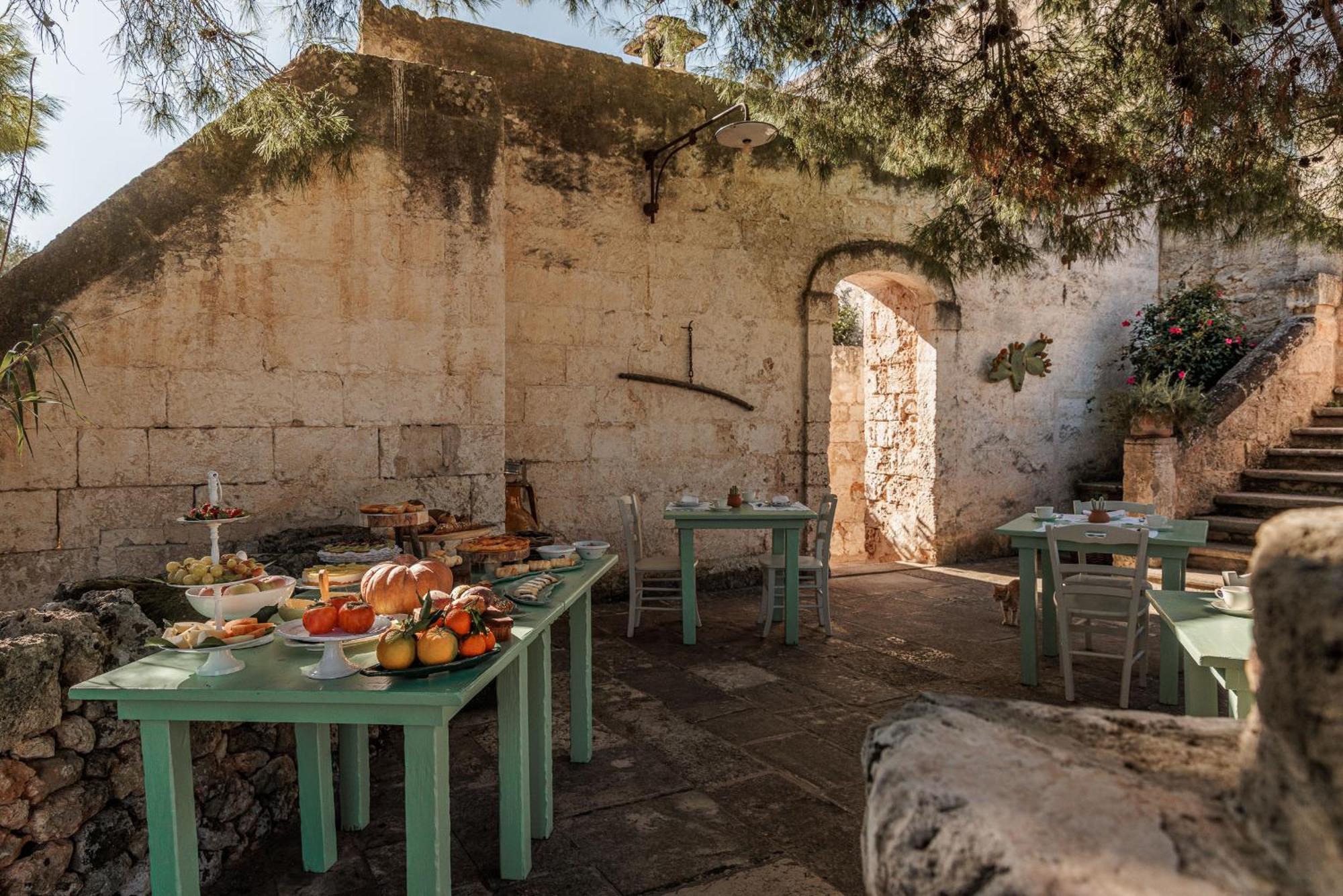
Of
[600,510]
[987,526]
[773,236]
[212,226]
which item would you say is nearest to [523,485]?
[600,510]

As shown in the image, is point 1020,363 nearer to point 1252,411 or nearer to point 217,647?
point 1252,411

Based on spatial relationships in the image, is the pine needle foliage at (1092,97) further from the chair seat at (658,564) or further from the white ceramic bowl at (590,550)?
the chair seat at (658,564)

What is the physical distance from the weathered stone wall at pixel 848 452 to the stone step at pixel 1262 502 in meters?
3.02

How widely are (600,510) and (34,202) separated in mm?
4154

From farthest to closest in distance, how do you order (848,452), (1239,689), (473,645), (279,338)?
(848,452) → (279,338) → (1239,689) → (473,645)

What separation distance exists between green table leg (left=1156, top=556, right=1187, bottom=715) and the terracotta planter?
11.6 ft

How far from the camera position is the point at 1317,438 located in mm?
7355

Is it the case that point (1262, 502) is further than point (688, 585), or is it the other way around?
point (1262, 502)

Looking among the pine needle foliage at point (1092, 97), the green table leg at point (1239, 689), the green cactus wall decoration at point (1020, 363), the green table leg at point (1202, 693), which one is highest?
the pine needle foliage at point (1092, 97)

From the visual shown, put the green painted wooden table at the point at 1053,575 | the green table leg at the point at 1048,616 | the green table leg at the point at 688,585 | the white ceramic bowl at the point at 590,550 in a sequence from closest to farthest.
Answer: the white ceramic bowl at the point at 590,550 < the green painted wooden table at the point at 1053,575 < the green table leg at the point at 1048,616 < the green table leg at the point at 688,585

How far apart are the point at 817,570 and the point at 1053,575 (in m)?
1.53

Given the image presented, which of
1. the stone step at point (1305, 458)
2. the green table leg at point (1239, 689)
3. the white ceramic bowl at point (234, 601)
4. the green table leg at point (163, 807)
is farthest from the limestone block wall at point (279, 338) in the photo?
the stone step at point (1305, 458)

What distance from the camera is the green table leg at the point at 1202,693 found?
2.18 meters

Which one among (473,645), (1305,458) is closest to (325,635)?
(473,645)
